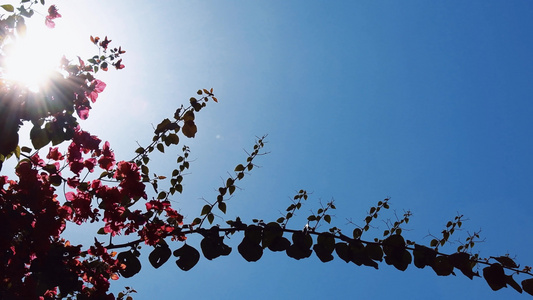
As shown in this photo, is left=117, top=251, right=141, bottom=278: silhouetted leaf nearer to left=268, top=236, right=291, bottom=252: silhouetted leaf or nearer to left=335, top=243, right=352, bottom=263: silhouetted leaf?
left=268, top=236, right=291, bottom=252: silhouetted leaf

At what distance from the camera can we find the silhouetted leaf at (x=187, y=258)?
2045 mm

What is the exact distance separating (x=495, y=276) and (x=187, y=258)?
158cm

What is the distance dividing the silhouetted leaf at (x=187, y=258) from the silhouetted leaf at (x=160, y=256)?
132 mm

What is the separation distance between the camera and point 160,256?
216 centimetres

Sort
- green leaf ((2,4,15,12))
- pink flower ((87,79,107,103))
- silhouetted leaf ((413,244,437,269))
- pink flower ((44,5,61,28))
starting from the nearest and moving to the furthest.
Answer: silhouetted leaf ((413,244,437,269)) < pink flower ((87,79,107,103)) < green leaf ((2,4,15,12)) < pink flower ((44,5,61,28))

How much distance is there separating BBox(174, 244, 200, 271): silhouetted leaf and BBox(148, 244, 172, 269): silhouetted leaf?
5.2 inches

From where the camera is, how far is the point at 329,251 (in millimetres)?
2041

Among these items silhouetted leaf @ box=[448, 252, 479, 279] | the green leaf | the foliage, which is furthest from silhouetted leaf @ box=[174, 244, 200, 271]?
the green leaf

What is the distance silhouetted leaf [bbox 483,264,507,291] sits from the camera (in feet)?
5.59

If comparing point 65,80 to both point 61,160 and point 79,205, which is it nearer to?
point 61,160

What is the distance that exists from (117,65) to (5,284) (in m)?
2.17

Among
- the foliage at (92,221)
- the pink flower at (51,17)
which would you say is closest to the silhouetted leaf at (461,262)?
the foliage at (92,221)

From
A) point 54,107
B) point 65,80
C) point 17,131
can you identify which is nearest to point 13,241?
point 17,131

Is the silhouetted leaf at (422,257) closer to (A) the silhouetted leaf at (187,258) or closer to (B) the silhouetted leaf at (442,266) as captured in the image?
(B) the silhouetted leaf at (442,266)
